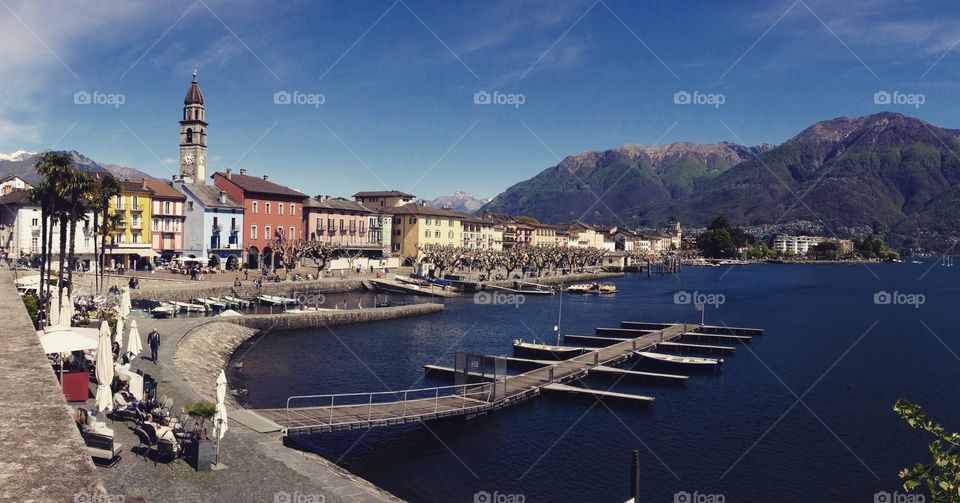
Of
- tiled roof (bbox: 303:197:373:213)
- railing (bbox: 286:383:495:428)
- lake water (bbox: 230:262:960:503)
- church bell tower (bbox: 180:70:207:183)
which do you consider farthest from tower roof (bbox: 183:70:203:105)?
railing (bbox: 286:383:495:428)

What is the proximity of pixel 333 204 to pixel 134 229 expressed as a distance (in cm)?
3983

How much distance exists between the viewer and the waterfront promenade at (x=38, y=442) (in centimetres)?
737

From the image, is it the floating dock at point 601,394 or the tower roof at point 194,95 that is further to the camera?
the tower roof at point 194,95

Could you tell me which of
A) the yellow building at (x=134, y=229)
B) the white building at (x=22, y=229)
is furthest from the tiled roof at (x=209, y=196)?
the white building at (x=22, y=229)

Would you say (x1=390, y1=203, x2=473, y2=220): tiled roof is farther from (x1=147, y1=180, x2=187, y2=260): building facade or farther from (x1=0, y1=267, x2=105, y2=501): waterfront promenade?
(x1=0, y1=267, x2=105, y2=501): waterfront promenade

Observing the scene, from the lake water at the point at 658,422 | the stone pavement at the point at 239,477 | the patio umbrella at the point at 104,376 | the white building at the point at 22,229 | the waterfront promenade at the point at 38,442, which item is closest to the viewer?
the waterfront promenade at the point at 38,442

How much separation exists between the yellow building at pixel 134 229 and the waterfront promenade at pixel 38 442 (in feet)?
265

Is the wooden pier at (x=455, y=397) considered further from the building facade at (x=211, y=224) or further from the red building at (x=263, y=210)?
the red building at (x=263, y=210)

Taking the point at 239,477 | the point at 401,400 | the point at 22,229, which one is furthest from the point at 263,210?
the point at 239,477

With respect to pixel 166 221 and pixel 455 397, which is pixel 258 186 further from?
pixel 455 397

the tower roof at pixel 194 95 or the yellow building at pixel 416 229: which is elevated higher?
the tower roof at pixel 194 95

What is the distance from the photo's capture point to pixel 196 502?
628 inches

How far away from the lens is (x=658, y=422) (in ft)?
114

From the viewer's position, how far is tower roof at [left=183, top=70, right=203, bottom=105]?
350 ft
